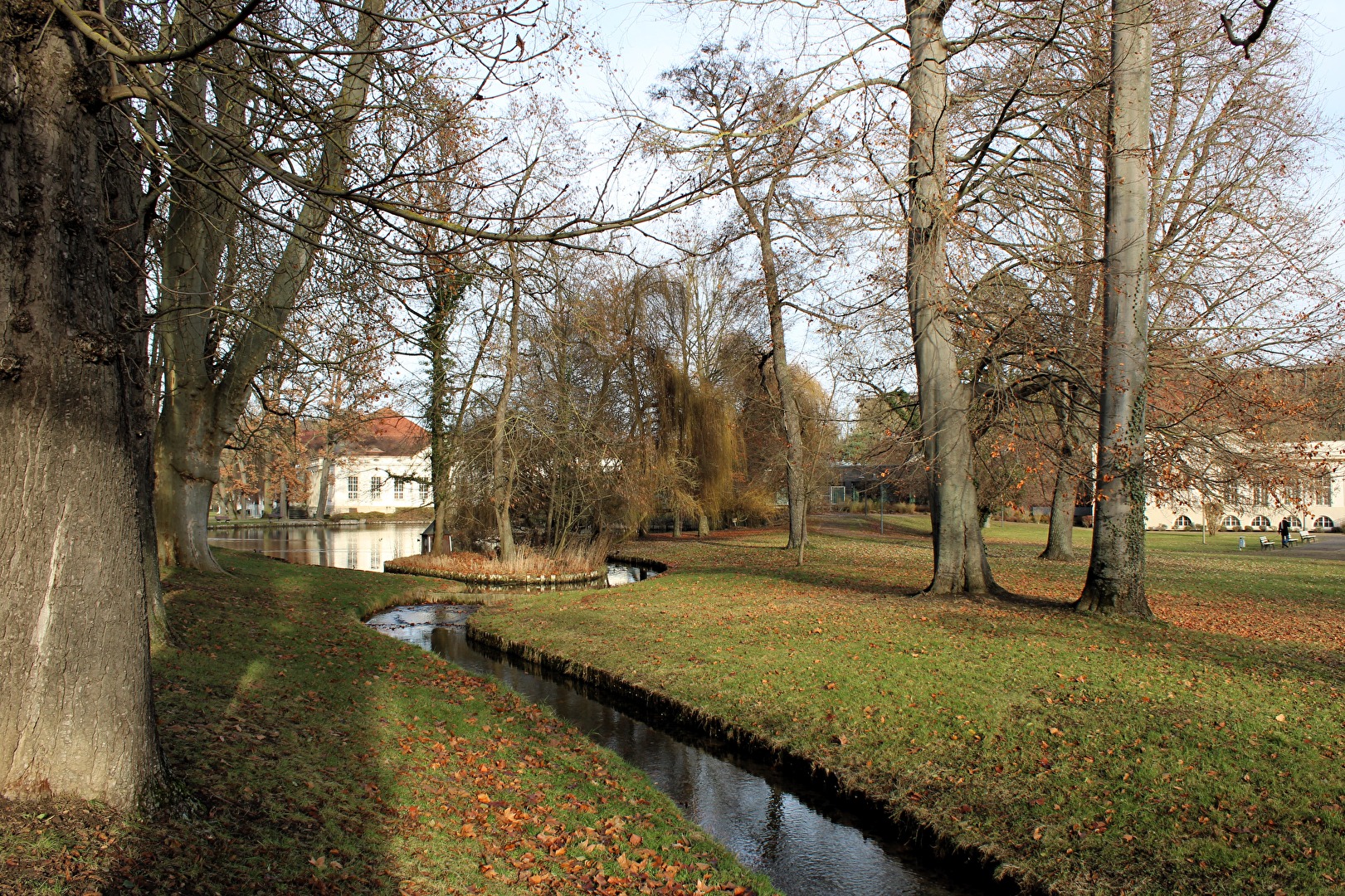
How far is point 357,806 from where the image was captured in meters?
4.80

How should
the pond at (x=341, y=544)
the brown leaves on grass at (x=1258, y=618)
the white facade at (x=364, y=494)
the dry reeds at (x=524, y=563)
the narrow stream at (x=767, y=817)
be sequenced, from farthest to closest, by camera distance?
the white facade at (x=364, y=494) → the pond at (x=341, y=544) → the dry reeds at (x=524, y=563) → the brown leaves on grass at (x=1258, y=618) → the narrow stream at (x=767, y=817)

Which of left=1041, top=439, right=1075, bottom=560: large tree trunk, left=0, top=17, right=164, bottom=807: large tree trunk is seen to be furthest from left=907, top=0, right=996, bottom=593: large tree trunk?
left=0, top=17, right=164, bottom=807: large tree trunk

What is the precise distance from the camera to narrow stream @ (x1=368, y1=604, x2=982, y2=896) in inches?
213

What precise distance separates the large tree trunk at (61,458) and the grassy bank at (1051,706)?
5.01 m

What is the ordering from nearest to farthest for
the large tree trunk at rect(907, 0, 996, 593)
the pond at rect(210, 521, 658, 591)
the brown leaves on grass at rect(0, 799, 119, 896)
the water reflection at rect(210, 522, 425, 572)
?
the brown leaves on grass at rect(0, 799, 119, 896) → the large tree trunk at rect(907, 0, 996, 593) → the pond at rect(210, 521, 658, 591) → the water reflection at rect(210, 522, 425, 572)

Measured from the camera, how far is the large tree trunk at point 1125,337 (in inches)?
422

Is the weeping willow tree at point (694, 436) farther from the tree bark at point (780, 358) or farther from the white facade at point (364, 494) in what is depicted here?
the white facade at point (364, 494)

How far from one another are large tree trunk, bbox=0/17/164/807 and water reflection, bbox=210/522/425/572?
1775cm

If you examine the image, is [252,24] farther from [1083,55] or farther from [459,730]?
[1083,55]

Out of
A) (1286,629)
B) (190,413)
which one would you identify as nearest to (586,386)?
(190,413)

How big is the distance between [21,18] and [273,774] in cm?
400

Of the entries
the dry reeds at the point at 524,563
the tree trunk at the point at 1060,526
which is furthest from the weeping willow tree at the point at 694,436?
the tree trunk at the point at 1060,526

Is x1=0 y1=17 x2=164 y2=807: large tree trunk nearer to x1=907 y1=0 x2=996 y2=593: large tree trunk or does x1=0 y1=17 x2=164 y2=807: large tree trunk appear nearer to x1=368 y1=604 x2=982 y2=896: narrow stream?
x1=368 y1=604 x2=982 y2=896: narrow stream

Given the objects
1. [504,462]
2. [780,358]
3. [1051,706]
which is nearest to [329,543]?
[504,462]
